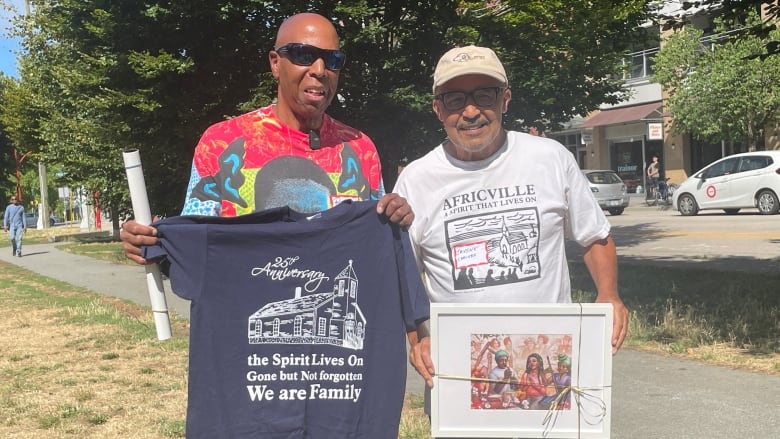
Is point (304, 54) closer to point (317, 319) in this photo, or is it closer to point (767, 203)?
point (317, 319)

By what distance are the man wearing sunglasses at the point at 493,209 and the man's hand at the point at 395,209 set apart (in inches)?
6.8

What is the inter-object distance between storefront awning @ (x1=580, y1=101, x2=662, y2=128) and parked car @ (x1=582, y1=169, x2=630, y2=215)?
718 centimetres

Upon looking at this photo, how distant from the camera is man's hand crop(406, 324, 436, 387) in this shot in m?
2.36

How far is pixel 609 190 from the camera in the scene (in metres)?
25.4

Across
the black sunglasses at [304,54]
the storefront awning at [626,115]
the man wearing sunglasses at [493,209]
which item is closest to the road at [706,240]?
the man wearing sunglasses at [493,209]

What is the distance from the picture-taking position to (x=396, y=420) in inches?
94.0

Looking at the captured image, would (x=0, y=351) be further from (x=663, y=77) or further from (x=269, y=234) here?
(x=663, y=77)

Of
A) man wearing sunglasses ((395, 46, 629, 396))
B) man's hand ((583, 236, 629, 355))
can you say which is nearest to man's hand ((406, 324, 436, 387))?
man wearing sunglasses ((395, 46, 629, 396))

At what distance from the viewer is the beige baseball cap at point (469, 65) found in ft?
8.06

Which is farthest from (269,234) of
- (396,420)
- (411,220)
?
(396,420)

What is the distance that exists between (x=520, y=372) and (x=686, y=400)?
130 inches

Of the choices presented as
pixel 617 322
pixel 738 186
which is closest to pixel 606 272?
pixel 617 322

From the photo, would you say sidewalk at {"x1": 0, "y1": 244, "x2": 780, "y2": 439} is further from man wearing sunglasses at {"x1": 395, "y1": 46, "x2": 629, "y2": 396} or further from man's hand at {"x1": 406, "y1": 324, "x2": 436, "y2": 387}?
man's hand at {"x1": 406, "y1": 324, "x2": 436, "y2": 387}

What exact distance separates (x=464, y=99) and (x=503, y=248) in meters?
0.52
